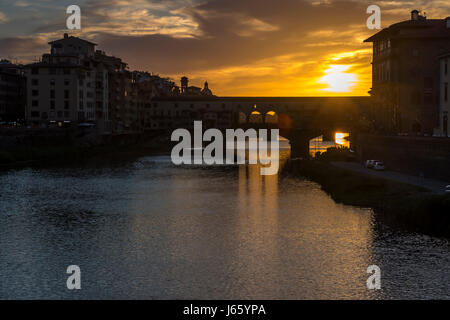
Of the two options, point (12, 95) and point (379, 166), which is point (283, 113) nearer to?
point (12, 95)

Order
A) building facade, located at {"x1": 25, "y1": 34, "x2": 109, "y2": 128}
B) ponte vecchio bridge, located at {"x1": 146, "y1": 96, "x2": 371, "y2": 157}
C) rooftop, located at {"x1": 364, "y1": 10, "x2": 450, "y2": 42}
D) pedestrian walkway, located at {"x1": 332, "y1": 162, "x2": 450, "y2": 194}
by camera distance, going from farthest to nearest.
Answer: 1. building facade, located at {"x1": 25, "y1": 34, "x2": 109, "y2": 128}
2. ponte vecchio bridge, located at {"x1": 146, "y1": 96, "x2": 371, "y2": 157}
3. rooftop, located at {"x1": 364, "y1": 10, "x2": 450, "y2": 42}
4. pedestrian walkway, located at {"x1": 332, "y1": 162, "x2": 450, "y2": 194}

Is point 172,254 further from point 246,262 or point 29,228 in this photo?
point 29,228

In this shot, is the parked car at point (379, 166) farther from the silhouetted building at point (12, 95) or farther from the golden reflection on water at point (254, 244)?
the silhouetted building at point (12, 95)

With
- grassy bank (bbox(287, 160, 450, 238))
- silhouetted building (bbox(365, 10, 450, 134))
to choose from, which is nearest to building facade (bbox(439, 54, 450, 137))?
silhouetted building (bbox(365, 10, 450, 134))

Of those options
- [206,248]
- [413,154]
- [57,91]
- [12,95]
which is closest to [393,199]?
[413,154]

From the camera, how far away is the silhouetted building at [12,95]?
383 feet

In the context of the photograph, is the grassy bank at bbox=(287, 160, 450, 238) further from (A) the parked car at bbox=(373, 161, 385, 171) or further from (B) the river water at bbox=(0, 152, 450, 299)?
(A) the parked car at bbox=(373, 161, 385, 171)

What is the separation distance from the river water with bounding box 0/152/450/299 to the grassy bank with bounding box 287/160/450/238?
1236 millimetres

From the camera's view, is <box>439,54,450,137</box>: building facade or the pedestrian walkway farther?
<box>439,54,450,137</box>: building facade

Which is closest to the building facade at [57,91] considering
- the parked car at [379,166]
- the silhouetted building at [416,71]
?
the silhouetted building at [416,71]

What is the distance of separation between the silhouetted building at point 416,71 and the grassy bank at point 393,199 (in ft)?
45.6

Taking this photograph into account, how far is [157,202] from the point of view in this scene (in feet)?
161

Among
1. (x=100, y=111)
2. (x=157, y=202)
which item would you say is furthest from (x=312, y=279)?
(x=100, y=111)

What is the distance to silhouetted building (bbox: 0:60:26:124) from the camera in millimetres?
116688
